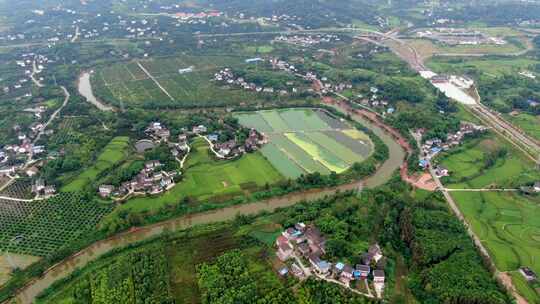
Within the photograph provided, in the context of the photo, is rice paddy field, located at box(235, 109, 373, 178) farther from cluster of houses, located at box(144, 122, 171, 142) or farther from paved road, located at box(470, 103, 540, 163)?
paved road, located at box(470, 103, 540, 163)

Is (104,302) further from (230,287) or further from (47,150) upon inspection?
(47,150)

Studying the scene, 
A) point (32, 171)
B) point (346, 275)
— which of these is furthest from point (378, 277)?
point (32, 171)

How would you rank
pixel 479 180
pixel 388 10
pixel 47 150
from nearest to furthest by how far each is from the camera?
1. pixel 479 180
2. pixel 47 150
3. pixel 388 10

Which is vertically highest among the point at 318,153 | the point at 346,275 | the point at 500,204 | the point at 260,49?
the point at 346,275

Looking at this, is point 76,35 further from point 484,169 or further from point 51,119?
point 484,169

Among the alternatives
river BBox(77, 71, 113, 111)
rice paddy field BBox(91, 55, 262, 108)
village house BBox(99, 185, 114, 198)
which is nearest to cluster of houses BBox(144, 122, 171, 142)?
rice paddy field BBox(91, 55, 262, 108)

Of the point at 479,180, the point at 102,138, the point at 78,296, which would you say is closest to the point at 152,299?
the point at 78,296

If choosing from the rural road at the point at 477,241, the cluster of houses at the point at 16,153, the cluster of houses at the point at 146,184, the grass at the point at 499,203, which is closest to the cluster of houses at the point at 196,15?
the cluster of houses at the point at 16,153
